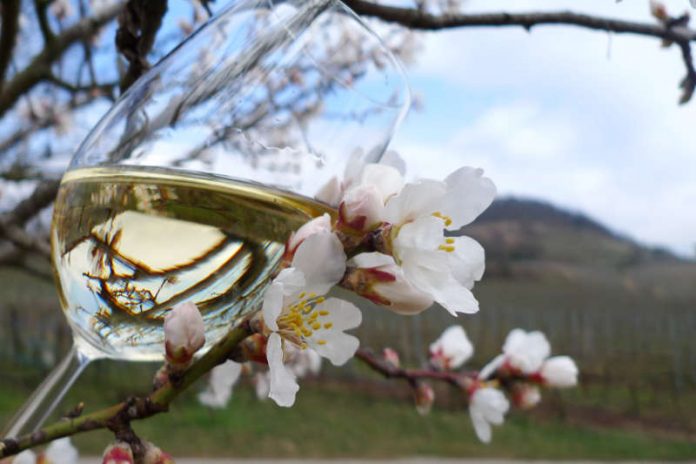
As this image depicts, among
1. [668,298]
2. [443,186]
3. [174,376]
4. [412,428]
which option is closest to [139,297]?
[174,376]

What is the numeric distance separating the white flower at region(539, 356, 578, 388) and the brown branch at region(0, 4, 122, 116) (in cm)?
158

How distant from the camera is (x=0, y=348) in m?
9.30

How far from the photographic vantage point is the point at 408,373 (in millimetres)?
848

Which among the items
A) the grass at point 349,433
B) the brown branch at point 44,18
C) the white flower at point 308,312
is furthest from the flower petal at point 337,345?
the grass at point 349,433

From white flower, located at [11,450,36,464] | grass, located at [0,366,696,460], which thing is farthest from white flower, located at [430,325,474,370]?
grass, located at [0,366,696,460]

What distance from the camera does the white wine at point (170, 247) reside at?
0.50 meters

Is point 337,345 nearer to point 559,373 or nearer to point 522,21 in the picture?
point 559,373

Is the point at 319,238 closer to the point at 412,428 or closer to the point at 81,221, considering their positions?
the point at 81,221

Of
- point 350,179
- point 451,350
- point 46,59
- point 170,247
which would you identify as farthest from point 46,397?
point 46,59

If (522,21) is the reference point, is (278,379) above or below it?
above

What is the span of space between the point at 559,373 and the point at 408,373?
22cm

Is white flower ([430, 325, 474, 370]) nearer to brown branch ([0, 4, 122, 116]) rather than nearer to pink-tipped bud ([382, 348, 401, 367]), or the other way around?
pink-tipped bud ([382, 348, 401, 367])

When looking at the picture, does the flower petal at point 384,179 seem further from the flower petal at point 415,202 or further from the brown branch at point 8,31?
the brown branch at point 8,31

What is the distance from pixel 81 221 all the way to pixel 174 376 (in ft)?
0.47
